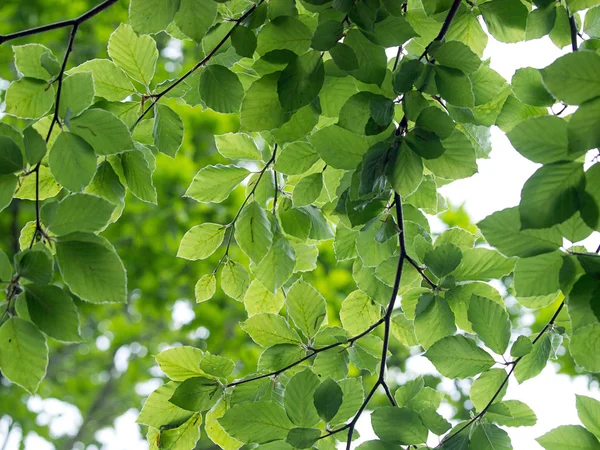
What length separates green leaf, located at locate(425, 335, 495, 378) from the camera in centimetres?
70

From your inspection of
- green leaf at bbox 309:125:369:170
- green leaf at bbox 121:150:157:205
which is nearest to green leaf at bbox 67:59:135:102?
green leaf at bbox 121:150:157:205

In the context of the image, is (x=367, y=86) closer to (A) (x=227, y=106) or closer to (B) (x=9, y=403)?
(A) (x=227, y=106)

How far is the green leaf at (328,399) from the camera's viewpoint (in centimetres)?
68

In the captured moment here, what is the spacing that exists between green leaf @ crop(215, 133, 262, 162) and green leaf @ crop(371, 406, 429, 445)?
20.2 inches

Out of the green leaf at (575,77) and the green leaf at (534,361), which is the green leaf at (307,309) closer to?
the green leaf at (534,361)

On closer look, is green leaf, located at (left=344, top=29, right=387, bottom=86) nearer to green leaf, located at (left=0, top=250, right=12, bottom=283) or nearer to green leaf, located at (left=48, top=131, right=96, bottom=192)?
green leaf, located at (left=48, top=131, right=96, bottom=192)

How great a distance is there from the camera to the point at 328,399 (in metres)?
0.69

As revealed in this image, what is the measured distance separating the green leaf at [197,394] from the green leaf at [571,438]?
0.44 meters

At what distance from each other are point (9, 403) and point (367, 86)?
5.53 meters

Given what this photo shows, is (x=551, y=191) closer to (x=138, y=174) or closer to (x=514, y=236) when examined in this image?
(x=514, y=236)

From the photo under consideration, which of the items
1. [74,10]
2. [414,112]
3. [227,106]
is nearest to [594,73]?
[414,112]

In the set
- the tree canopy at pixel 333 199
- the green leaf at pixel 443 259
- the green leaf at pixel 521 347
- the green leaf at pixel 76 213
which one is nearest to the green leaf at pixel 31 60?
the tree canopy at pixel 333 199

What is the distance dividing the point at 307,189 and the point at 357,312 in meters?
0.23

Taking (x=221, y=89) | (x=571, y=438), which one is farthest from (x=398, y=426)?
(x=221, y=89)
